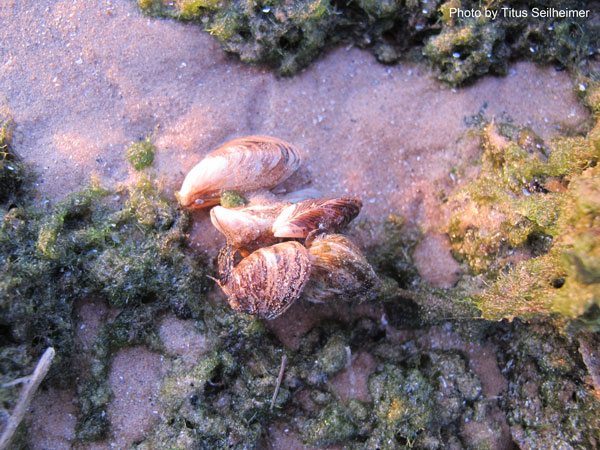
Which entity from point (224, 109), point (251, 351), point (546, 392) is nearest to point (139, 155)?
point (224, 109)

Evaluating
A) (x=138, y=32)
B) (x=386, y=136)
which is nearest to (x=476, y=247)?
(x=386, y=136)

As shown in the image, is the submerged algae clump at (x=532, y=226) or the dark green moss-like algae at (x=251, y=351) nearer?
the submerged algae clump at (x=532, y=226)

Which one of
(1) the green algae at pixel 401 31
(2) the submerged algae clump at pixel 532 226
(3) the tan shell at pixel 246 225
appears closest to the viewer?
(2) the submerged algae clump at pixel 532 226

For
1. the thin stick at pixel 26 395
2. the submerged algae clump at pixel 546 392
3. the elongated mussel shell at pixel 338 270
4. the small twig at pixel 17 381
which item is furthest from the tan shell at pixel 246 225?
the submerged algae clump at pixel 546 392

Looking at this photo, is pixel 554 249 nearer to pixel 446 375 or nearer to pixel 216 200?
pixel 446 375

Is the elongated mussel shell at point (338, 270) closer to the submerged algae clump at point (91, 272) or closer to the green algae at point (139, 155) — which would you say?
the submerged algae clump at point (91, 272)
